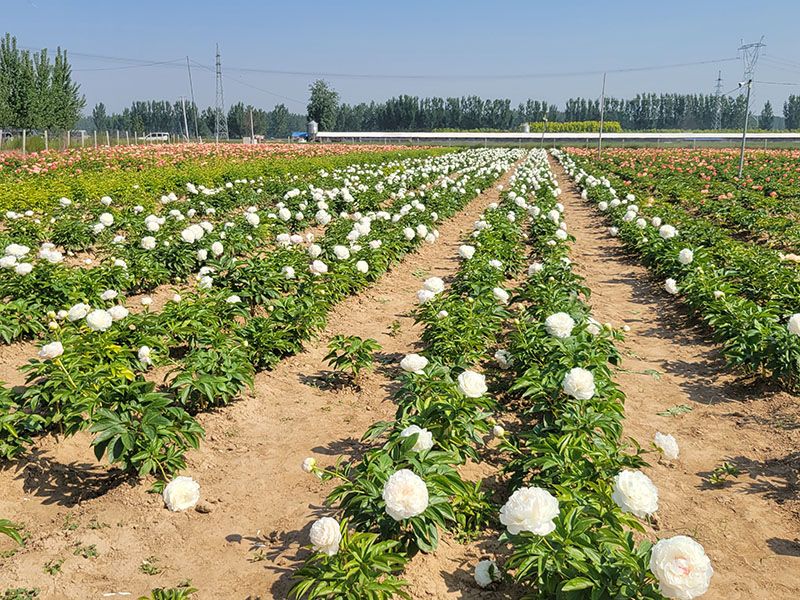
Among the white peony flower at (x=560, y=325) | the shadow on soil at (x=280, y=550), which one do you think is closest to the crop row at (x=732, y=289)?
the white peony flower at (x=560, y=325)

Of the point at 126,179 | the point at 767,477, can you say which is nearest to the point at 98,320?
the point at 767,477

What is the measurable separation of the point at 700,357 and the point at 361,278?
4.53m

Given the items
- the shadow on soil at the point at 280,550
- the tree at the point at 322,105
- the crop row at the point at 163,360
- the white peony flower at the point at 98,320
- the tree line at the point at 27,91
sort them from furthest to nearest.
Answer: the tree at the point at 322,105
the tree line at the point at 27,91
the white peony flower at the point at 98,320
the crop row at the point at 163,360
the shadow on soil at the point at 280,550

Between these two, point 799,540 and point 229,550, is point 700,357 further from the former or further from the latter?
point 229,550

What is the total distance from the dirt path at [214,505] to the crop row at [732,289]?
359cm

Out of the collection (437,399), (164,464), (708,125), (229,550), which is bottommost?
(229,550)

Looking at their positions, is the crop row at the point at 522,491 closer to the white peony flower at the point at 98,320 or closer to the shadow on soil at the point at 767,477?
the shadow on soil at the point at 767,477

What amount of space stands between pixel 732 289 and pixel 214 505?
6.30 meters

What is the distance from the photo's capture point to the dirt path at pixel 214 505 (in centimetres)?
347

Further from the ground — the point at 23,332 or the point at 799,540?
the point at 23,332

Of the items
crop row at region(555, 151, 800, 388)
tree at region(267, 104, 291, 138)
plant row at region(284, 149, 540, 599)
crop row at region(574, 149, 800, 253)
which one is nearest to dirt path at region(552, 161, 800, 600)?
crop row at region(555, 151, 800, 388)

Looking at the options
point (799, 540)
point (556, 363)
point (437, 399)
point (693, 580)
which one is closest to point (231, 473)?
point (437, 399)

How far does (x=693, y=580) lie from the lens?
2299 mm

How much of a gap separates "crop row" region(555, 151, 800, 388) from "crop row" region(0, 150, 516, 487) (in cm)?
424
